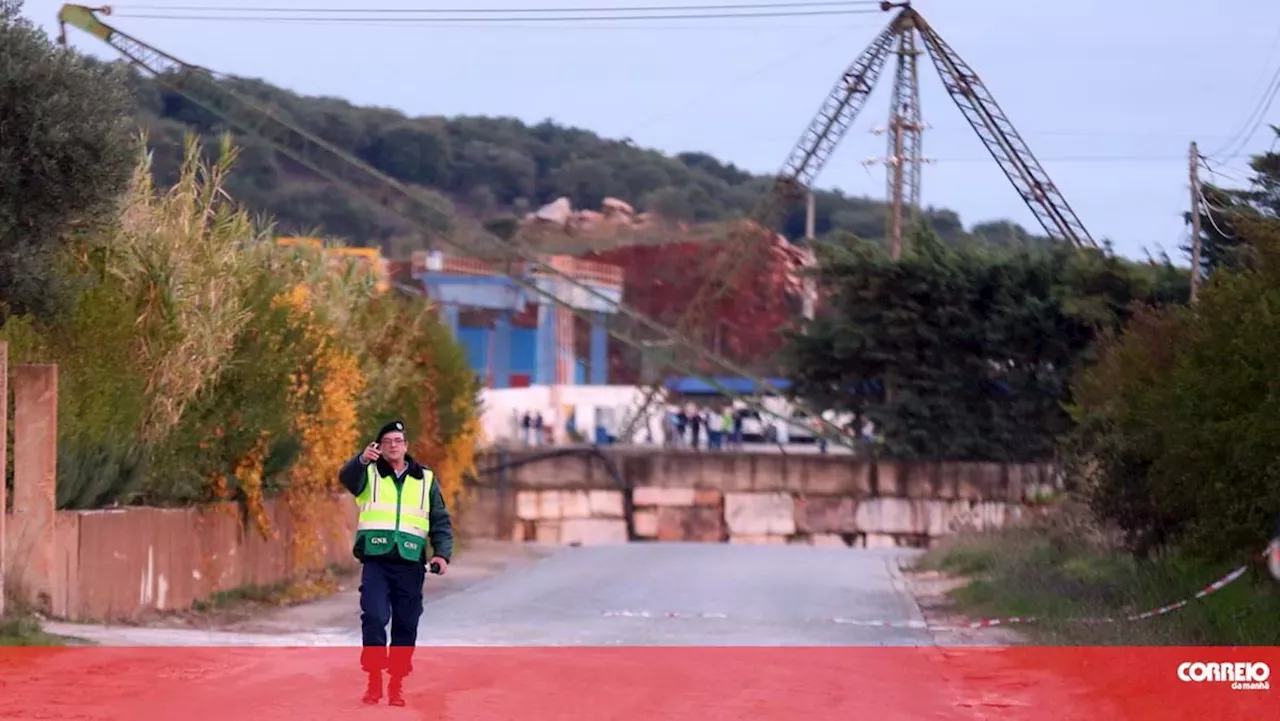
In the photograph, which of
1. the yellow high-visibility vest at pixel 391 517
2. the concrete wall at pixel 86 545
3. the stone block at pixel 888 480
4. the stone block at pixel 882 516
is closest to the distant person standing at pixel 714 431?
the stone block at pixel 888 480

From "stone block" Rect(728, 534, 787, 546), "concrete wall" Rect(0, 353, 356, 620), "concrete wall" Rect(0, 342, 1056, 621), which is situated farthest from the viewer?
"concrete wall" Rect(0, 342, 1056, 621)

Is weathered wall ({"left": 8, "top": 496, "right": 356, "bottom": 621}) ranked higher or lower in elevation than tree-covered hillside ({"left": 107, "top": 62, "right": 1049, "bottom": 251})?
lower

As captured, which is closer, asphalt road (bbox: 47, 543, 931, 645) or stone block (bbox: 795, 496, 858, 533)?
asphalt road (bbox: 47, 543, 931, 645)

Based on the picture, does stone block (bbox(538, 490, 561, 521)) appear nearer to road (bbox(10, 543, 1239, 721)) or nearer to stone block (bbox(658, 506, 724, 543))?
Answer: stone block (bbox(658, 506, 724, 543))

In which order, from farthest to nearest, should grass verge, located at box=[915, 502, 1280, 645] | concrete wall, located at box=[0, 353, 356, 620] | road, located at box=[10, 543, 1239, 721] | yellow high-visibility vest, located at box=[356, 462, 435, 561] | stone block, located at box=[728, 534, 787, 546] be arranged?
1. stone block, located at box=[728, 534, 787, 546]
2. concrete wall, located at box=[0, 353, 356, 620]
3. grass verge, located at box=[915, 502, 1280, 645]
4. road, located at box=[10, 543, 1239, 721]
5. yellow high-visibility vest, located at box=[356, 462, 435, 561]

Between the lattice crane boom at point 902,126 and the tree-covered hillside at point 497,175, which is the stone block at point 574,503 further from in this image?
the tree-covered hillside at point 497,175

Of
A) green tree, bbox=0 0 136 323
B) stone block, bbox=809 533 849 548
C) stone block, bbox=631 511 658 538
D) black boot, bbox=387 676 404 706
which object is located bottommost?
stone block, bbox=809 533 849 548

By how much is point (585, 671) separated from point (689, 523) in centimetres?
3005

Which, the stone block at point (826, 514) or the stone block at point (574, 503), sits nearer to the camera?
the stone block at point (826, 514)

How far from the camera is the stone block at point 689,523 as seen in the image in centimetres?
4284

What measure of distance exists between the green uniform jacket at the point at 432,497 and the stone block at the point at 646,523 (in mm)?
32040

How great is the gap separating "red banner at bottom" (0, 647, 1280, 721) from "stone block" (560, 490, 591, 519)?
2813cm

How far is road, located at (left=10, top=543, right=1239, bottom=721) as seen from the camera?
36.5 ft

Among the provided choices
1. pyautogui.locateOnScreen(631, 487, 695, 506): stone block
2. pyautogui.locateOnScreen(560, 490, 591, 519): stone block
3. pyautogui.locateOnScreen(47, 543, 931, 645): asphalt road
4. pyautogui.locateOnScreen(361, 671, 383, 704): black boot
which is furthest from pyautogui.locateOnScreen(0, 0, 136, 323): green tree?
pyautogui.locateOnScreen(631, 487, 695, 506): stone block
